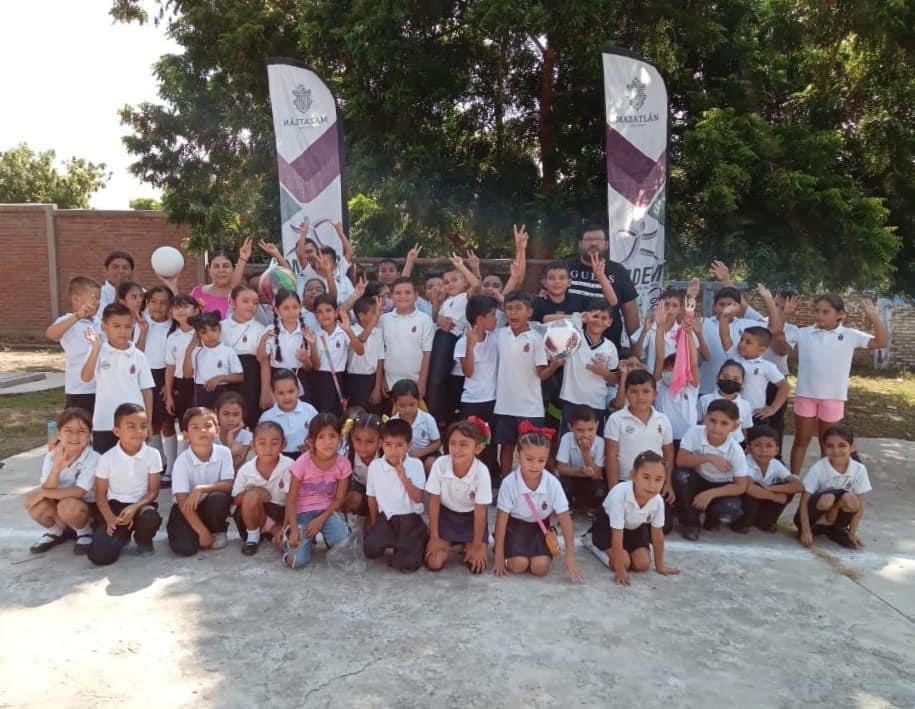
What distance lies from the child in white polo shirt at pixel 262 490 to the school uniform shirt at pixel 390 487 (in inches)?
19.5

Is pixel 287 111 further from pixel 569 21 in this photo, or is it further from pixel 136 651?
pixel 136 651

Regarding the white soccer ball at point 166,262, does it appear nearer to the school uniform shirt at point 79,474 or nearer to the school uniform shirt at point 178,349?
the school uniform shirt at point 178,349

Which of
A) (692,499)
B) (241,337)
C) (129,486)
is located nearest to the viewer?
(129,486)

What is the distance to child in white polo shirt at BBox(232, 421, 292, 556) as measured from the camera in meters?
3.88

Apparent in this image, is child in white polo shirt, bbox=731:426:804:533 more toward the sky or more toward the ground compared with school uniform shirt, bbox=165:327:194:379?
more toward the ground

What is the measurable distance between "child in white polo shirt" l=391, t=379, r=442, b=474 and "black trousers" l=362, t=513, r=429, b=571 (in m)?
0.55

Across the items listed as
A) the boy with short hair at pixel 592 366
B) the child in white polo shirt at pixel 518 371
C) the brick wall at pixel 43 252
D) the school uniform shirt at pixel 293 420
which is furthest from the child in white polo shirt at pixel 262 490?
the brick wall at pixel 43 252

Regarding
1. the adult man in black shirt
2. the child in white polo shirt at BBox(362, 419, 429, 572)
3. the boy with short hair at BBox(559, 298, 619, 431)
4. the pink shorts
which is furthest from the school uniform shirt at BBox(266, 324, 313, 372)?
the pink shorts

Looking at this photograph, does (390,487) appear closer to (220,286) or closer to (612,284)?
(612,284)

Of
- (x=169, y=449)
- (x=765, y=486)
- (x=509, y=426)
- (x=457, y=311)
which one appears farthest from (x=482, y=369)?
(x=169, y=449)

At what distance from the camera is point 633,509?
3643mm

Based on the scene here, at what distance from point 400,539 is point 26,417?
5474 mm

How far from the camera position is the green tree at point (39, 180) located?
27031 mm

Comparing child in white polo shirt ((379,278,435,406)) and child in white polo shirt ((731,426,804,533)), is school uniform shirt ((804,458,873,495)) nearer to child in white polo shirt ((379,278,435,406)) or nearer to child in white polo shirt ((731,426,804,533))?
child in white polo shirt ((731,426,804,533))
